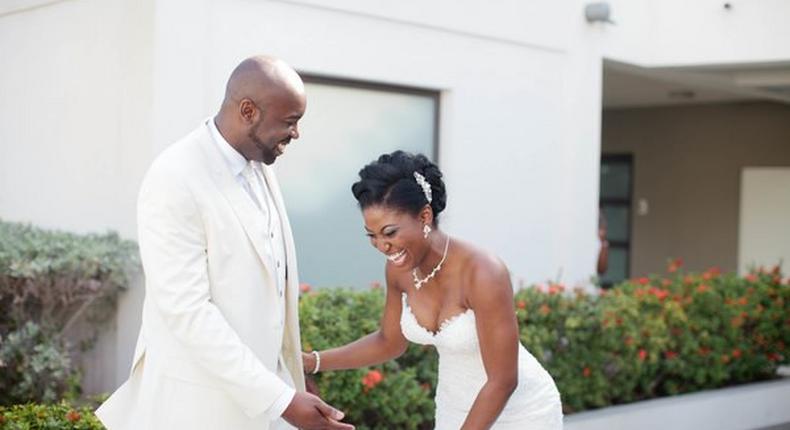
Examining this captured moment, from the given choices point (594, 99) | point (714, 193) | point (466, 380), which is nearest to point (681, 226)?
point (714, 193)

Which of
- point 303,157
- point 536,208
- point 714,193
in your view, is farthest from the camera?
point 714,193

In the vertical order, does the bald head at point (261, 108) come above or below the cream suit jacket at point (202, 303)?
above

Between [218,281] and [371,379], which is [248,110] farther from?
[371,379]

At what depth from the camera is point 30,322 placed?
6.92 m

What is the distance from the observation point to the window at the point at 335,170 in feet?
28.2

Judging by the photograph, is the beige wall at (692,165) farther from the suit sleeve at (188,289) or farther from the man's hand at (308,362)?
the suit sleeve at (188,289)

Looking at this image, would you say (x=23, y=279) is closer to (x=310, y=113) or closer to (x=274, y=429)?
(x=310, y=113)

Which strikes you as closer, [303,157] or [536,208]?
[303,157]

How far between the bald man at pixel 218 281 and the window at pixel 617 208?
14.2 metres

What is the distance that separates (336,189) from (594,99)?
304 centimetres

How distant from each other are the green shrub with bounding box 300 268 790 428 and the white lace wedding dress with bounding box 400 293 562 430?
245cm

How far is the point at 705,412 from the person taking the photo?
30.1 ft

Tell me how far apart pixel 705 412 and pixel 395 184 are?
5883 millimetres

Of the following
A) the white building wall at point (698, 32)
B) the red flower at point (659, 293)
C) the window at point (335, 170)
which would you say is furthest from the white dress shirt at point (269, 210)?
the white building wall at point (698, 32)
